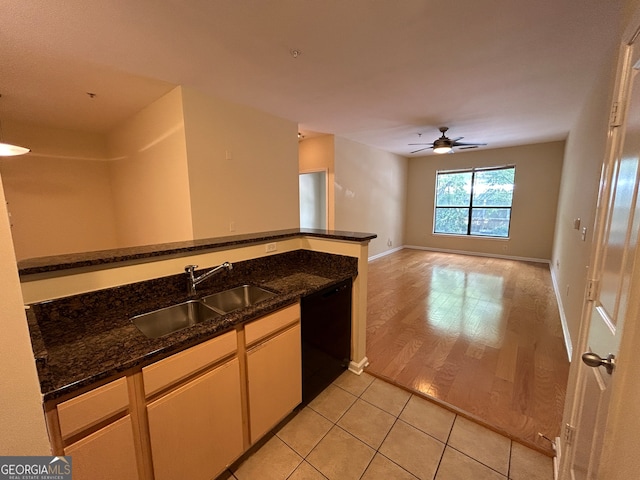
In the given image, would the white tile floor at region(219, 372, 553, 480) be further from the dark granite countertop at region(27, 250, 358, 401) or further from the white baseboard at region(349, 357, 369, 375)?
the dark granite countertop at region(27, 250, 358, 401)

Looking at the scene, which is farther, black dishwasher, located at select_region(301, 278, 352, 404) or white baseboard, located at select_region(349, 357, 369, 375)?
white baseboard, located at select_region(349, 357, 369, 375)

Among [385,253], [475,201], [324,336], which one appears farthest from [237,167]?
[475,201]

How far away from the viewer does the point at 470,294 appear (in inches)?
157

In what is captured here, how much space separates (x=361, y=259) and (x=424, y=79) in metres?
2.00

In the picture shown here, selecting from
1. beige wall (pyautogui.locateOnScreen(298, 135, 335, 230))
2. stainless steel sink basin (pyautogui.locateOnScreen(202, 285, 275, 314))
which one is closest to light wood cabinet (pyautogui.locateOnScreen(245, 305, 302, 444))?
stainless steel sink basin (pyautogui.locateOnScreen(202, 285, 275, 314))

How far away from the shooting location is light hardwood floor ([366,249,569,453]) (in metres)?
1.84

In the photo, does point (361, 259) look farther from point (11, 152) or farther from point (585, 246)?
point (11, 152)

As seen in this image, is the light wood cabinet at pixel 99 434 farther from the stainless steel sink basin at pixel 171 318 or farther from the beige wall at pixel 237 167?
the beige wall at pixel 237 167

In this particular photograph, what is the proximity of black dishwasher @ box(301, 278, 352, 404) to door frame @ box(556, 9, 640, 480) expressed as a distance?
4.28 feet

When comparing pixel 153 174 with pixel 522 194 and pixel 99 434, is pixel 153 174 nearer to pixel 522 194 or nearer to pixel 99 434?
pixel 99 434

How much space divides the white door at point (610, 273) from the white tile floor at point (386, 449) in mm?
382

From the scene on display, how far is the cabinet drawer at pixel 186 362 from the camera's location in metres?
1.03

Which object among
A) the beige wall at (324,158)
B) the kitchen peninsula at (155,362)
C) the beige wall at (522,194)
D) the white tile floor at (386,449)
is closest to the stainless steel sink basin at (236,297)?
the kitchen peninsula at (155,362)

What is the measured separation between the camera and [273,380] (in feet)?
5.02
